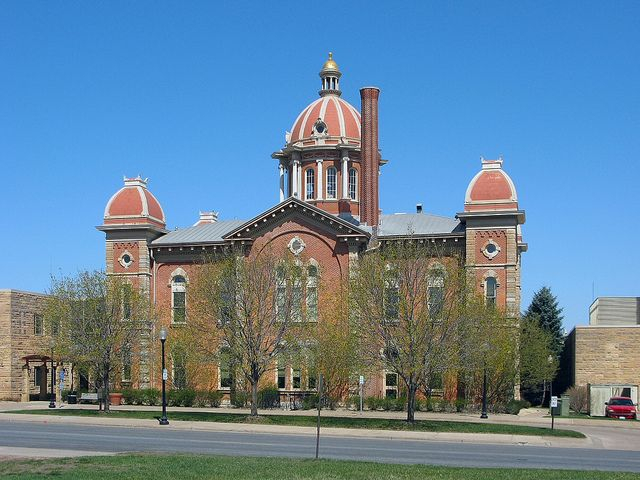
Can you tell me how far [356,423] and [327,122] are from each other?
104ft

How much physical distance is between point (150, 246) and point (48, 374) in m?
12.5

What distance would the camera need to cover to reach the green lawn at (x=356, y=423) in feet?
138

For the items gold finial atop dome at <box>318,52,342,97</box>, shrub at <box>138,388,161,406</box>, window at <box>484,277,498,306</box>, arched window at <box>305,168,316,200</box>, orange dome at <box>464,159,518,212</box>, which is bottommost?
shrub at <box>138,388,161,406</box>

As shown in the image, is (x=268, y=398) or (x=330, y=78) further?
(x=330, y=78)

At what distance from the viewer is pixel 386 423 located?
44.6m

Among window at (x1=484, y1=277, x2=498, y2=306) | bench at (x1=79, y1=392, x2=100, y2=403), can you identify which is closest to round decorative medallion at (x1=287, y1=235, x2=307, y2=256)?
window at (x1=484, y1=277, x2=498, y2=306)

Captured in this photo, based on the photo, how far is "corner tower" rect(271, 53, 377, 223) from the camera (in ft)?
229

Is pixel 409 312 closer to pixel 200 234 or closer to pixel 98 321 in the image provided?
pixel 98 321

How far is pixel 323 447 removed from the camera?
33.2m

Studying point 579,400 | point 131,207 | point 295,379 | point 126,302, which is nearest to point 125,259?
Result: point 131,207

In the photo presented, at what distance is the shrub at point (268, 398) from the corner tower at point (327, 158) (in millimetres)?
14461

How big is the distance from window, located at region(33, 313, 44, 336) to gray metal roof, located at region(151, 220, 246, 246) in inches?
389

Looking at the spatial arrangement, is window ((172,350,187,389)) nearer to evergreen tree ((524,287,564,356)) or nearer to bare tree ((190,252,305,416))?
bare tree ((190,252,305,416))

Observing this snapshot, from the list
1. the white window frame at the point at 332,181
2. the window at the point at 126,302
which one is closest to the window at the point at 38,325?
the window at the point at 126,302
